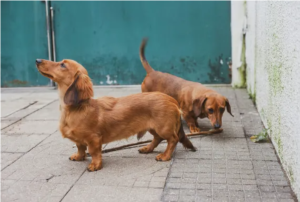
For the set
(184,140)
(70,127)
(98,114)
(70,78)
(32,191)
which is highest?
(70,78)

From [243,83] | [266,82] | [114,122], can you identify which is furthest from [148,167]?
[243,83]

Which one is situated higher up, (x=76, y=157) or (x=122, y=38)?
(x=122, y=38)

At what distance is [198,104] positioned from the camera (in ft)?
16.3

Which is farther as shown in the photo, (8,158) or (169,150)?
(8,158)

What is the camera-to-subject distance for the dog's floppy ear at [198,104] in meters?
4.93

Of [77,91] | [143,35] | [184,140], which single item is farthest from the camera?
[143,35]

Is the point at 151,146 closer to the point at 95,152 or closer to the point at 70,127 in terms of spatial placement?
the point at 95,152

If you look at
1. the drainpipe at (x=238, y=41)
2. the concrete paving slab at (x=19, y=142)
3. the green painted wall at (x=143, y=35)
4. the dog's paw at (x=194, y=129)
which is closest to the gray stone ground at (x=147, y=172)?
the concrete paving slab at (x=19, y=142)

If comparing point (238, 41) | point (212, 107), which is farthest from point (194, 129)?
point (238, 41)

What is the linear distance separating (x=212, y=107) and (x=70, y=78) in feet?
5.77

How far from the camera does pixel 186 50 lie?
834cm

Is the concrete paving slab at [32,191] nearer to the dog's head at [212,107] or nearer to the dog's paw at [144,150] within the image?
the dog's paw at [144,150]

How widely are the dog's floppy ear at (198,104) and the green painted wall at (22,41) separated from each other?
464cm

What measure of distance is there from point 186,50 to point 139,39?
38.9 inches
